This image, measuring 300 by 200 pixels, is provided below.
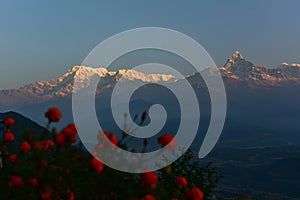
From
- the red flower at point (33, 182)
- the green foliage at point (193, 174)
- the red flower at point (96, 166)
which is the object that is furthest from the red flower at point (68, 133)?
the green foliage at point (193, 174)

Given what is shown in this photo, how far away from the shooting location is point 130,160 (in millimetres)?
7242

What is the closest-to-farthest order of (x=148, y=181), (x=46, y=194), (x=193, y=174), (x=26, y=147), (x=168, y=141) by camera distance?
(x=46, y=194), (x=148, y=181), (x=26, y=147), (x=168, y=141), (x=193, y=174)

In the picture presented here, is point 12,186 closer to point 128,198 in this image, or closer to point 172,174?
point 128,198

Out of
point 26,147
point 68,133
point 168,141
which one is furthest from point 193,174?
point 68,133

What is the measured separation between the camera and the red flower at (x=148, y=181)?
237 inches

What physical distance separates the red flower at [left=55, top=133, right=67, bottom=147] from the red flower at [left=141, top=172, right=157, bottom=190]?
1.16m

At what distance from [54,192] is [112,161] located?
1.02 m

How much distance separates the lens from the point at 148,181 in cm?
603

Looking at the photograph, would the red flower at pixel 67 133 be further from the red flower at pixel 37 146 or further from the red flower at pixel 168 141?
the red flower at pixel 168 141

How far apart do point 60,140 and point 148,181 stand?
4.28 feet

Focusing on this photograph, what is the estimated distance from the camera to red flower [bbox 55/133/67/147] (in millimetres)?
6172

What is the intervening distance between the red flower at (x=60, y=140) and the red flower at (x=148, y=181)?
1164mm

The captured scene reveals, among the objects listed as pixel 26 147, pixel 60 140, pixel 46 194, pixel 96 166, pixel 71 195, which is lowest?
pixel 71 195

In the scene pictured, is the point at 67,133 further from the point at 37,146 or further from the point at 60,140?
the point at 37,146
